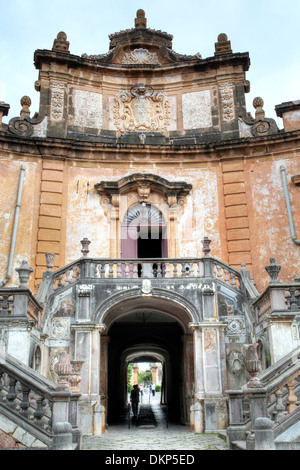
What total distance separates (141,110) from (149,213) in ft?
15.3

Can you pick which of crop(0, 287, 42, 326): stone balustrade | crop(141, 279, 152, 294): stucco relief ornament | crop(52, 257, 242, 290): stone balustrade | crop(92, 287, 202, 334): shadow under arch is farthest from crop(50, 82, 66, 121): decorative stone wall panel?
crop(0, 287, 42, 326): stone balustrade

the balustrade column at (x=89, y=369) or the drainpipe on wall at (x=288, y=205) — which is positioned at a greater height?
the drainpipe on wall at (x=288, y=205)

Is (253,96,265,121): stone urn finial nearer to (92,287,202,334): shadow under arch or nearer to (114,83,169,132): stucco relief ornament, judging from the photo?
(114,83,169,132): stucco relief ornament

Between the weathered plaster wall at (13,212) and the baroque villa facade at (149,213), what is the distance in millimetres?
43

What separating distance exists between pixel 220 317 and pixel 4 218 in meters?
8.63

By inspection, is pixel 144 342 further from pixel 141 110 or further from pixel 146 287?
pixel 141 110

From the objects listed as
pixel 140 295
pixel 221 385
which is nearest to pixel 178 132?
pixel 140 295

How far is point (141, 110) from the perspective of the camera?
20.3m

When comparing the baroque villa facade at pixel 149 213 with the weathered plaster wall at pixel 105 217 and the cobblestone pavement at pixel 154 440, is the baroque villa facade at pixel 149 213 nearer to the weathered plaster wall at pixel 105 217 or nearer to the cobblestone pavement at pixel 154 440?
the weathered plaster wall at pixel 105 217

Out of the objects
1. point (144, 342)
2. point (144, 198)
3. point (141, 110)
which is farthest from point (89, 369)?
point (141, 110)

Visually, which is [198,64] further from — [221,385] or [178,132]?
[221,385]

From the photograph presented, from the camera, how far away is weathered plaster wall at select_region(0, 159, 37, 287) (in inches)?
672

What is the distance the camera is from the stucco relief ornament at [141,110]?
20.1m

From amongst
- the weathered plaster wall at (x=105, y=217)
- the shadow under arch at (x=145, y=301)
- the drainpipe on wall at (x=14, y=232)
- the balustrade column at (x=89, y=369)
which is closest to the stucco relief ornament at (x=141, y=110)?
the weathered plaster wall at (x=105, y=217)
